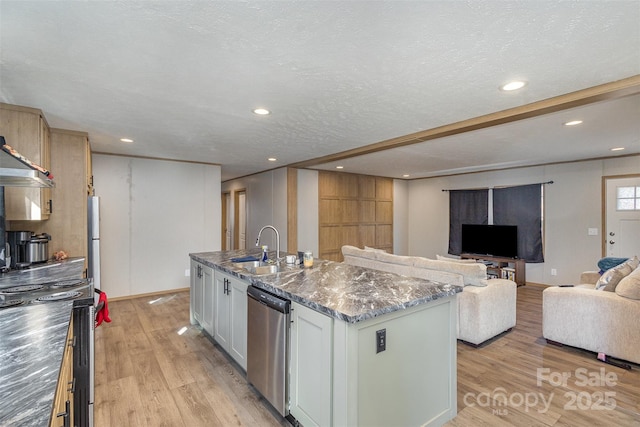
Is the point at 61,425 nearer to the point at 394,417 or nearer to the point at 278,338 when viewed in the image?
the point at 278,338

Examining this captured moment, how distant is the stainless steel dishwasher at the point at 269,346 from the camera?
2096mm

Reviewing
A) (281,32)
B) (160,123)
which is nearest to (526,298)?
(281,32)

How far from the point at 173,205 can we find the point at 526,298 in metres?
6.47

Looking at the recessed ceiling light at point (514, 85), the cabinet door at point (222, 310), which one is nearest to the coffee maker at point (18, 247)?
the cabinet door at point (222, 310)

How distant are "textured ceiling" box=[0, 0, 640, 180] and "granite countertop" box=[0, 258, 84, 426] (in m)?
1.54

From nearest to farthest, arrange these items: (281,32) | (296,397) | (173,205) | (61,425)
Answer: (61,425)
(281,32)
(296,397)
(173,205)

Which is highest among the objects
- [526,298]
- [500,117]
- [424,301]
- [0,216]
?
[500,117]

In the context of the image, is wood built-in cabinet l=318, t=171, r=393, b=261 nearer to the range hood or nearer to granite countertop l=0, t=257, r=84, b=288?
granite countertop l=0, t=257, r=84, b=288

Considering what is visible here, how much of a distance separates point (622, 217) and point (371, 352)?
5.97 metres

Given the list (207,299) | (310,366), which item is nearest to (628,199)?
(310,366)

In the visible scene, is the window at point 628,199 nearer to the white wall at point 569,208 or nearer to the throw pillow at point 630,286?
the white wall at point 569,208

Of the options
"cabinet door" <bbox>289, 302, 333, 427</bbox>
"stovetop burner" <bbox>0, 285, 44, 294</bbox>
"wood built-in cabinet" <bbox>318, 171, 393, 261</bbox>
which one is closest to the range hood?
"stovetop burner" <bbox>0, 285, 44, 294</bbox>

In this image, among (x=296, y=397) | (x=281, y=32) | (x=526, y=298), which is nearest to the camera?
(x=281, y=32)

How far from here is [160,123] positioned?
3.39m
